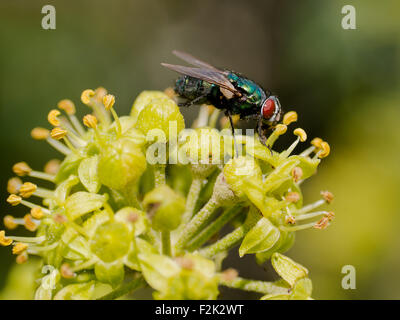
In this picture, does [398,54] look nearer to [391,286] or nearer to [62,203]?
[391,286]

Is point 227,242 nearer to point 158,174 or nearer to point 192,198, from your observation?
point 192,198

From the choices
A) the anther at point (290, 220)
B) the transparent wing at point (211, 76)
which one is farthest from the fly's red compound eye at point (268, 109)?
the anther at point (290, 220)

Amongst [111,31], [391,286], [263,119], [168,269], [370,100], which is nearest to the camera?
[168,269]

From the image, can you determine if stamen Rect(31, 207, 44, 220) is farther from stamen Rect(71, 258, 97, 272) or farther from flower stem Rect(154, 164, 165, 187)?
flower stem Rect(154, 164, 165, 187)

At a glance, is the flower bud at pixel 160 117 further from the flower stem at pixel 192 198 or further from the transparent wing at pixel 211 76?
the transparent wing at pixel 211 76

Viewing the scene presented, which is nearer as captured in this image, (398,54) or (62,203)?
(62,203)

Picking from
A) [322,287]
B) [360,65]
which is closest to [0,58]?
[360,65]

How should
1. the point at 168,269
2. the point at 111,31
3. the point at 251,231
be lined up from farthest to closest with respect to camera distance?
the point at 111,31 < the point at 251,231 < the point at 168,269
